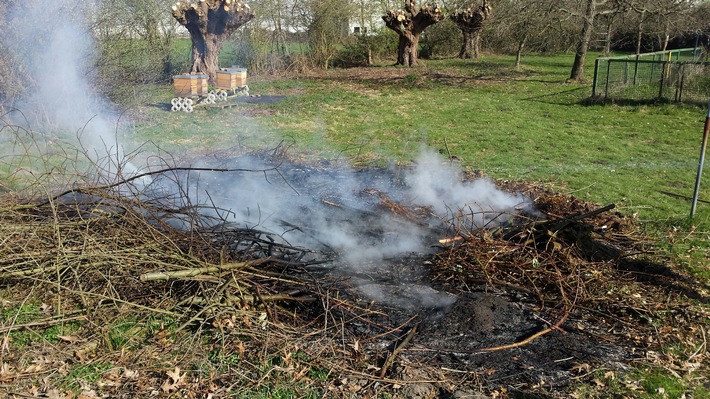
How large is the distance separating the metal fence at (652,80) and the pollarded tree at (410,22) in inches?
377

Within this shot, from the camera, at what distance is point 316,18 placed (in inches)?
939

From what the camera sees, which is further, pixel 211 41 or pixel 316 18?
pixel 316 18

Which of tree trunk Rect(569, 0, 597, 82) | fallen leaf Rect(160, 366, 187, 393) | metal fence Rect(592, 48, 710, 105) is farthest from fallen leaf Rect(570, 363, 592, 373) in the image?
tree trunk Rect(569, 0, 597, 82)

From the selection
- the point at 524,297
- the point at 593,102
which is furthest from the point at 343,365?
the point at 593,102

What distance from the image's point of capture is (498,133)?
38.9ft

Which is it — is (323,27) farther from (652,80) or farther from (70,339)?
(70,339)

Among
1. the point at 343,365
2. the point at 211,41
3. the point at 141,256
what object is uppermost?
the point at 211,41

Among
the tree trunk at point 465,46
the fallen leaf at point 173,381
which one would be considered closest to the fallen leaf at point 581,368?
the fallen leaf at point 173,381

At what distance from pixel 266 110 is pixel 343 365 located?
37.4ft

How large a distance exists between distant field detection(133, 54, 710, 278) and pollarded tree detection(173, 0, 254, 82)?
71.7 inches

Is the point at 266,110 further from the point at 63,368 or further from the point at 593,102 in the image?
the point at 63,368

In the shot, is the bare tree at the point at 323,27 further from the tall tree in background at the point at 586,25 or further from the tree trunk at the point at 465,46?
the tall tree in background at the point at 586,25

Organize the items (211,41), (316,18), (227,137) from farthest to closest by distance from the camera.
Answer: (316,18), (211,41), (227,137)

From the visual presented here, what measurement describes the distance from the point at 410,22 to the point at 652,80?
39.8 feet
